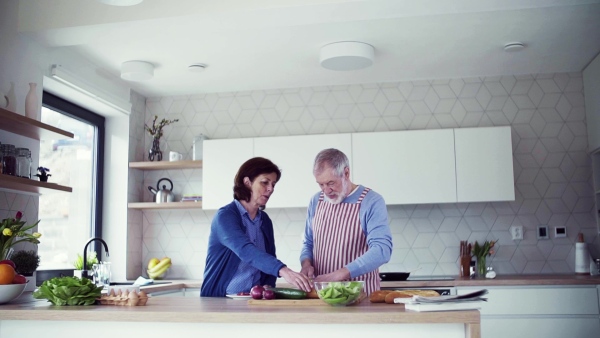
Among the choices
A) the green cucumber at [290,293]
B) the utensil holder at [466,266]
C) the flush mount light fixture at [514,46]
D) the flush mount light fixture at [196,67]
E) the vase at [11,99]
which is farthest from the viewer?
the utensil holder at [466,266]

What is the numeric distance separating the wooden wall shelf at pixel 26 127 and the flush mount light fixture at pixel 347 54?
1725 millimetres

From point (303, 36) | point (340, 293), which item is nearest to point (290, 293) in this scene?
point (340, 293)

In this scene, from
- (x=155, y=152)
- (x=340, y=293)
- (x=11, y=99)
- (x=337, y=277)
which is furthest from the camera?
(x=155, y=152)

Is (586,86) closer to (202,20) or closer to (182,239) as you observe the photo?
(202,20)

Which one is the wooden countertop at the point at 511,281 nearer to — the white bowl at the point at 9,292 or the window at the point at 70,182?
the window at the point at 70,182

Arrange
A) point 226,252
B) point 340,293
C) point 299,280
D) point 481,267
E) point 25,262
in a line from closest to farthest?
point 340,293 < point 299,280 < point 226,252 < point 25,262 < point 481,267

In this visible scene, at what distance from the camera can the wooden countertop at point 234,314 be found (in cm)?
194

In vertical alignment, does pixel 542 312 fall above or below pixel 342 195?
below

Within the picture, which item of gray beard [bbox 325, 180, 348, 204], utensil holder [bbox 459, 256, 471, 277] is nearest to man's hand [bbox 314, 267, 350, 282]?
gray beard [bbox 325, 180, 348, 204]

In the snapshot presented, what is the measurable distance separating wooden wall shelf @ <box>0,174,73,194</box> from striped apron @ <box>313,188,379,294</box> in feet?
4.98

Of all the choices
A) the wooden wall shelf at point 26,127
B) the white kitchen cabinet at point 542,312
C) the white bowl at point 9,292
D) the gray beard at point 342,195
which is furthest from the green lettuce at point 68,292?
the white kitchen cabinet at point 542,312

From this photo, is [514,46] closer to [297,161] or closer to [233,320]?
[297,161]

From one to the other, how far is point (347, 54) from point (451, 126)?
1.36 metres

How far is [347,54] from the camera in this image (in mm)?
4074
